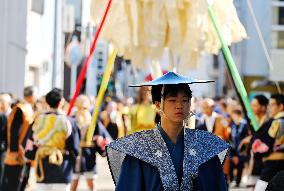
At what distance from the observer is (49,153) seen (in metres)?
9.85

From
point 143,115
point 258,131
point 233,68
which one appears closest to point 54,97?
point 143,115

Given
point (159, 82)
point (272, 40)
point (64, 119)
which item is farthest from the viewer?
point (272, 40)

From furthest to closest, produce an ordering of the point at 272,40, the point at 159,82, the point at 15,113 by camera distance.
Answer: the point at 272,40 → the point at 15,113 → the point at 159,82

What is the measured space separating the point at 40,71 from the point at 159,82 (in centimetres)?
2383

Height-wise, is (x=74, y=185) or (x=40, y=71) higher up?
(x=40, y=71)

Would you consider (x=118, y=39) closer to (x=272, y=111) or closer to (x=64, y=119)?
(x=64, y=119)

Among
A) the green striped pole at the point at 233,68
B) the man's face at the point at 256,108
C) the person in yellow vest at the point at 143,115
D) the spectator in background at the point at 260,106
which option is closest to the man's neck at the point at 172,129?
the green striped pole at the point at 233,68

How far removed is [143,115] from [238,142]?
5294mm

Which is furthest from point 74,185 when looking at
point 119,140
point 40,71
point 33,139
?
point 40,71

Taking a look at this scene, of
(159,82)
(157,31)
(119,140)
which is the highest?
(157,31)

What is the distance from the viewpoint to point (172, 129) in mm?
5258

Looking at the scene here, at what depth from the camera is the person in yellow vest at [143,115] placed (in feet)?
36.0

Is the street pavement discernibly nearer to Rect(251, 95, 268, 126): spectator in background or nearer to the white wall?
the white wall

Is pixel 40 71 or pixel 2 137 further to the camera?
pixel 40 71
